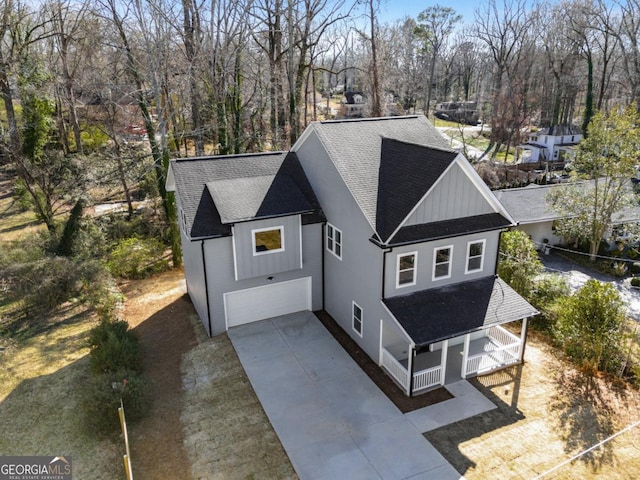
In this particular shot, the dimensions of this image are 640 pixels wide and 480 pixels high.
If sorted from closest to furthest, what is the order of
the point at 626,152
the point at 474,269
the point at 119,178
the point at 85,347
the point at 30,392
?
the point at 30,392, the point at 474,269, the point at 85,347, the point at 626,152, the point at 119,178

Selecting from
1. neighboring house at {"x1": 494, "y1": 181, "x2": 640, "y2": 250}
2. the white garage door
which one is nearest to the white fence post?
the white garage door

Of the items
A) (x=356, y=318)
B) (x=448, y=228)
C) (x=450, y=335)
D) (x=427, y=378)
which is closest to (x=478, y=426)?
(x=427, y=378)

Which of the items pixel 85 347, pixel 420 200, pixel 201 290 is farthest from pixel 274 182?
pixel 85 347

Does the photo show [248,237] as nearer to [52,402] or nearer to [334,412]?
[334,412]

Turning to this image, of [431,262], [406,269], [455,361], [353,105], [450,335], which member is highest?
[353,105]

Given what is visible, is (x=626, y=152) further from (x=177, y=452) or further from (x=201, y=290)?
(x=177, y=452)

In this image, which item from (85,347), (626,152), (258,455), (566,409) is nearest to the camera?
(258,455)
